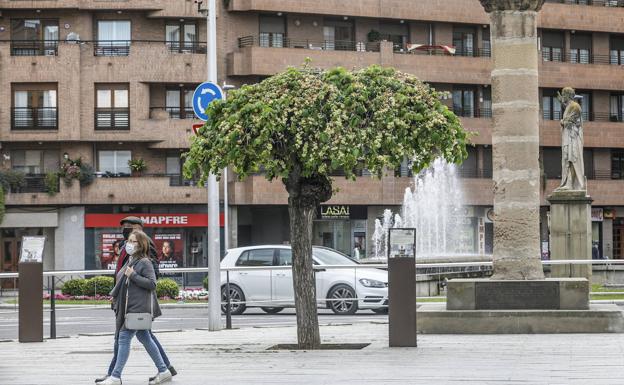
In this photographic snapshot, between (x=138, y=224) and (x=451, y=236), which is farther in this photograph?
(x=451, y=236)

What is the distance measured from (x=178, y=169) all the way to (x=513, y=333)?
40089 millimetres

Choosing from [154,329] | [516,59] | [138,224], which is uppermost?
[516,59]

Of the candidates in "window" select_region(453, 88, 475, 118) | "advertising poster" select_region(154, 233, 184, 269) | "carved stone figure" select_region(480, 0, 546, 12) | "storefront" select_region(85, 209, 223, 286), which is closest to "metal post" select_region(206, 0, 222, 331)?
"carved stone figure" select_region(480, 0, 546, 12)

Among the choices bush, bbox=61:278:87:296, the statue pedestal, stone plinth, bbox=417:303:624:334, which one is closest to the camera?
stone plinth, bbox=417:303:624:334

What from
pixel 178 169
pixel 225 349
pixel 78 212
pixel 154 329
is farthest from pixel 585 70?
pixel 225 349

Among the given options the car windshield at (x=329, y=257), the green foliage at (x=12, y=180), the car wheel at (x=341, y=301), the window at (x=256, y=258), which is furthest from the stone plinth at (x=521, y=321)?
the green foliage at (x=12, y=180)

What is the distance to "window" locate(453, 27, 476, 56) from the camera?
2520 inches

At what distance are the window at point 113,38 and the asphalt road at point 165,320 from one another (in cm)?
3025

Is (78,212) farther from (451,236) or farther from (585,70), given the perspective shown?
(585,70)

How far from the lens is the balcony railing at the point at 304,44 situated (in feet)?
194

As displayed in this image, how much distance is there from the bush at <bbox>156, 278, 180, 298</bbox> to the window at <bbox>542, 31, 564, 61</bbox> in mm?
37273

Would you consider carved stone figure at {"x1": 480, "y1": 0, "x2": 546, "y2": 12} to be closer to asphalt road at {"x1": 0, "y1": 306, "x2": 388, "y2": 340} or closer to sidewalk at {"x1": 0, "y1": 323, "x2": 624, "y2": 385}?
sidewalk at {"x1": 0, "y1": 323, "x2": 624, "y2": 385}

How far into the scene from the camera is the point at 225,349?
1833 cm

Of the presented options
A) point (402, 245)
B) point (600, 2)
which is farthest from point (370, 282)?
point (600, 2)
